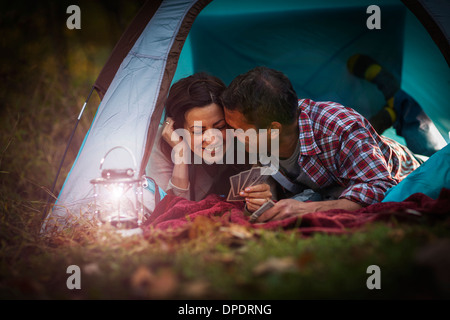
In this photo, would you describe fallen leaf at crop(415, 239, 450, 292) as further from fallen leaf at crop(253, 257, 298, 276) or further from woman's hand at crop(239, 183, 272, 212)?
woman's hand at crop(239, 183, 272, 212)

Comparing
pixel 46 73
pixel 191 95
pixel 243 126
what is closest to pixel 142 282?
pixel 243 126

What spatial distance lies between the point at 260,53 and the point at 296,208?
75.7 inches

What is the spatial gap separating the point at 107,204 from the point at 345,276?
1347 mm

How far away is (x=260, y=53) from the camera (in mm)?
3051

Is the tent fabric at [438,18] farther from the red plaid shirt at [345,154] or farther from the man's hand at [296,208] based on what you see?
the man's hand at [296,208]

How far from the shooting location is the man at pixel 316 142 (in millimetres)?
1594

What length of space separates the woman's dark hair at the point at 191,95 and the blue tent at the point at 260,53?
0.07 metres

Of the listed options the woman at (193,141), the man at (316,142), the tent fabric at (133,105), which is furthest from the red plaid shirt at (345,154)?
the tent fabric at (133,105)

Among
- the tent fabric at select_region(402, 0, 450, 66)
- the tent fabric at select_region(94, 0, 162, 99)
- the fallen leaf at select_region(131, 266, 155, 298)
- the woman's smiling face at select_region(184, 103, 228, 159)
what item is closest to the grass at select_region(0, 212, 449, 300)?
the fallen leaf at select_region(131, 266, 155, 298)

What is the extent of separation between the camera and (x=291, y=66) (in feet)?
10.1

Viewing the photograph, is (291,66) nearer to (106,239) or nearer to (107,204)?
(107,204)

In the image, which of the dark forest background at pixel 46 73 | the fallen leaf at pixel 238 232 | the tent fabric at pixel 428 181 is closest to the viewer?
the fallen leaf at pixel 238 232
